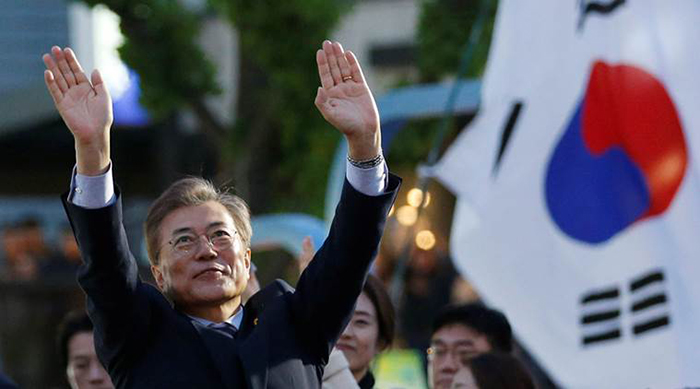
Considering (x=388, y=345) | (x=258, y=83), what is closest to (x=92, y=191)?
(x=388, y=345)

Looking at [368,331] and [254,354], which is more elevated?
[254,354]

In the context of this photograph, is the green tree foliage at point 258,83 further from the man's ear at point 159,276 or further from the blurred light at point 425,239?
the man's ear at point 159,276

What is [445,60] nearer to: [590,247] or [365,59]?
[590,247]

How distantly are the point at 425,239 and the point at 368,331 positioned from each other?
6.04m

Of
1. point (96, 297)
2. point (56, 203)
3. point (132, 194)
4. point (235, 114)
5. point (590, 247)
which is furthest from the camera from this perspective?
point (56, 203)

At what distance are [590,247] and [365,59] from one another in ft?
39.6

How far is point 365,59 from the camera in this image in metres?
17.1

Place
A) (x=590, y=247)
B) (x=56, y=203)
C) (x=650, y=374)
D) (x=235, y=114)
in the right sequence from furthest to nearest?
(x=56, y=203) < (x=235, y=114) < (x=590, y=247) < (x=650, y=374)

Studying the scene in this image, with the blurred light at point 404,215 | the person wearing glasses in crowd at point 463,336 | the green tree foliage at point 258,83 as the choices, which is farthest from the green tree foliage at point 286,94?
the person wearing glasses in crowd at point 463,336

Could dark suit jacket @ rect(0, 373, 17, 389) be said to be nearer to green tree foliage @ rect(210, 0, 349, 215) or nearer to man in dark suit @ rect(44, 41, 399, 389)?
man in dark suit @ rect(44, 41, 399, 389)

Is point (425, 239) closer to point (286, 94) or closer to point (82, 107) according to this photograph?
point (286, 94)

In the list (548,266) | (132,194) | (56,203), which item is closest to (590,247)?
(548,266)

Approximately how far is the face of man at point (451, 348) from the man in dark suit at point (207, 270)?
151 centimetres

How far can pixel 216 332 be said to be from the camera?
10.00ft
